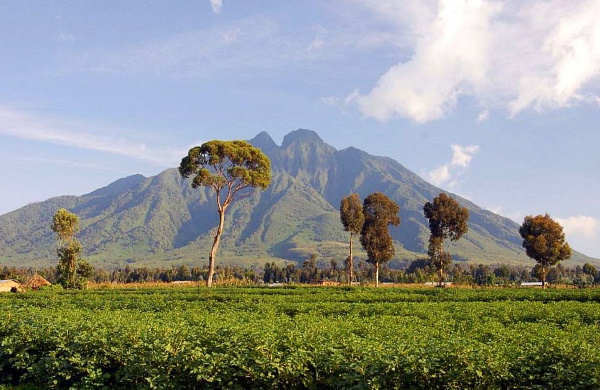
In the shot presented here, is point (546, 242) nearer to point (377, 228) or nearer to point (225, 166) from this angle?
point (377, 228)

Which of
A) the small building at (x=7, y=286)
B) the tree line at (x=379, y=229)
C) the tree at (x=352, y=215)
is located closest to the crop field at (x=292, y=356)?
the tree line at (x=379, y=229)

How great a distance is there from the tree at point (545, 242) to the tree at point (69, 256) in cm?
6093

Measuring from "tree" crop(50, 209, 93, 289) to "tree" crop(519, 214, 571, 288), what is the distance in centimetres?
6093

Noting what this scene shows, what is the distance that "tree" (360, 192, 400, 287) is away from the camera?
6862 cm

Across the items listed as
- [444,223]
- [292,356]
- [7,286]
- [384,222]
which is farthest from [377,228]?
[292,356]

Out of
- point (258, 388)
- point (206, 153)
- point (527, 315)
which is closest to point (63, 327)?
point (258, 388)

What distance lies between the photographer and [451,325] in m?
15.4

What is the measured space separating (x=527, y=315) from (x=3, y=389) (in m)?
18.2

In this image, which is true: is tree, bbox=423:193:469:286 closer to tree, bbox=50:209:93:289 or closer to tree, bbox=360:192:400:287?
tree, bbox=360:192:400:287

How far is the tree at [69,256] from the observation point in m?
62.6

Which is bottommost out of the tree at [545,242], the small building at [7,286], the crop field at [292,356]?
the small building at [7,286]

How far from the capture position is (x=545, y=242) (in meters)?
68.1

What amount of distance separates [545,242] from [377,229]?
2337 centimetres

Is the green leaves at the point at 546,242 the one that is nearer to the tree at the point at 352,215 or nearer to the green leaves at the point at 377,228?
the green leaves at the point at 377,228
